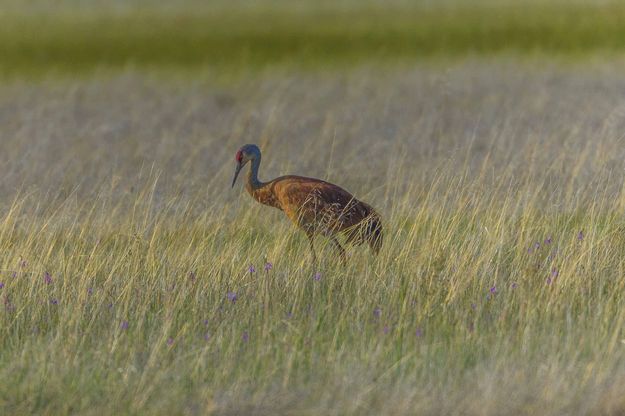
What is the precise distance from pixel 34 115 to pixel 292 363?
1197 centimetres

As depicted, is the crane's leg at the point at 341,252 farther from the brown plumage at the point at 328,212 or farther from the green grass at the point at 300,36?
the green grass at the point at 300,36

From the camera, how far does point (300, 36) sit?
86.9 ft

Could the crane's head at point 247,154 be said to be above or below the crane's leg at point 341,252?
above

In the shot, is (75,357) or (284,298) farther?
(284,298)

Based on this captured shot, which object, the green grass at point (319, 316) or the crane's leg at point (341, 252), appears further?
the crane's leg at point (341, 252)

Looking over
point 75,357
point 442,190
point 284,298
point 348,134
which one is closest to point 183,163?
point 348,134

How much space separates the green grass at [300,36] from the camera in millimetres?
23547

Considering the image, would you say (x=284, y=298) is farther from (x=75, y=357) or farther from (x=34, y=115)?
(x=34, y=115)

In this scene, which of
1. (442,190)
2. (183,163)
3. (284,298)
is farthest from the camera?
(183,163)

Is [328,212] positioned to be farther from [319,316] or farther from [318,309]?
[319,316]

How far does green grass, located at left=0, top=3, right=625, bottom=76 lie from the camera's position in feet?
77.3

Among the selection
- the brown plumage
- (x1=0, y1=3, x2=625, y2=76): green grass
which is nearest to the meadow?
the brown plumage

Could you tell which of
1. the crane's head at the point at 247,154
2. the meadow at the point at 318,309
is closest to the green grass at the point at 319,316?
the meadow at the point at 318,309

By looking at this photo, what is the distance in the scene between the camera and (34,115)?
1750 cm
